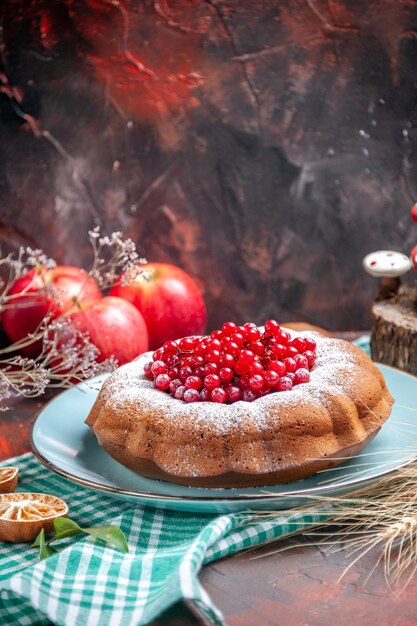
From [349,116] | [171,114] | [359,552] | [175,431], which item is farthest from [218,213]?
[359,552]

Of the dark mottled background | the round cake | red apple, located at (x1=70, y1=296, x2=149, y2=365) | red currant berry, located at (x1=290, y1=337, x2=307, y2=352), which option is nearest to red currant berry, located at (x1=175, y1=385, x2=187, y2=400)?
the round cake

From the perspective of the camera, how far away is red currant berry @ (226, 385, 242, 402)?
1364 millimetres

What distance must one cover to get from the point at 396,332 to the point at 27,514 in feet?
3.05

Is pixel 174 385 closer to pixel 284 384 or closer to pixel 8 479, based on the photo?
pixel 284 384

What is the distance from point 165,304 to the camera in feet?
6.93

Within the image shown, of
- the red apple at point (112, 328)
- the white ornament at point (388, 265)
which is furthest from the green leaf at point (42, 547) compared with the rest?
the white ornament at point (388, 265)

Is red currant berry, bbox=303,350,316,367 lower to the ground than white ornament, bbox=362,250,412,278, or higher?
higher

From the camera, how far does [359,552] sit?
119 cm

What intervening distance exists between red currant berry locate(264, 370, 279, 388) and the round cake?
2cm

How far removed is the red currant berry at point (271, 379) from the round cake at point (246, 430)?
2 cm

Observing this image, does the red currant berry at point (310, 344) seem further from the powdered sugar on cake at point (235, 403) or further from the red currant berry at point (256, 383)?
the red currant berry at point (256, 383)

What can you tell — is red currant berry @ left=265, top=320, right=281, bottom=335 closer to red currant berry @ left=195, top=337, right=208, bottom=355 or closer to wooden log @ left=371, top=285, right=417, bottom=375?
red currant berry @ left=195, top=337, right=208, bottom=355

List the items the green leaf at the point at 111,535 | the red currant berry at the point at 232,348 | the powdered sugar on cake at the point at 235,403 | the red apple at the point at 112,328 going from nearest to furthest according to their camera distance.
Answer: the green leaf at the point at 111,535, the powdered sugar on cake at the point at 235,403, the red currant berry at the point at 232,348, the red apple at the point at 112,328

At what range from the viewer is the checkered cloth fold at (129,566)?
1.04 m
